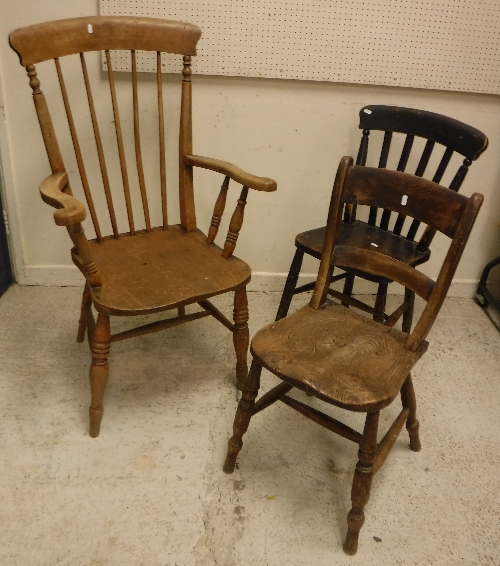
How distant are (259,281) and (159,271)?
93 centimetres

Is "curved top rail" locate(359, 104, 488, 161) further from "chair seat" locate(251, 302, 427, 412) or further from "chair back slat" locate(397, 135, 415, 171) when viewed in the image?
"chair seat" locate(251, 302, 427, 412)

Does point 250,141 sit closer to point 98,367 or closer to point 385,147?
point 385,147

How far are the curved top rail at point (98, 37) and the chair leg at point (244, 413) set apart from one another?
107 cm

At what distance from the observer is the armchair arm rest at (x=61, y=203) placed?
3.95ft

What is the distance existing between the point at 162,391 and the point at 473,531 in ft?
3.45

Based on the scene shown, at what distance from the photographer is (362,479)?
1.25 metres

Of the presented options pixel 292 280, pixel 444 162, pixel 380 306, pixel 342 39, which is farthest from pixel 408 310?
pixel 342 39

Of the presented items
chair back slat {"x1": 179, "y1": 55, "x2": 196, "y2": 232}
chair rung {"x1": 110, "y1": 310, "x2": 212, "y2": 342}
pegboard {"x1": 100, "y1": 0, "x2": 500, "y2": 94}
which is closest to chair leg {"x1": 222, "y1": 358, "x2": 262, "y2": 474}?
chair rung {"x1": 110, "y1": 310, "x2": 212, "y2": 342}

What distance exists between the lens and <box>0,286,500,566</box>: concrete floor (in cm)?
132

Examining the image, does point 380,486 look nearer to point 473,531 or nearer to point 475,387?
point 473,531

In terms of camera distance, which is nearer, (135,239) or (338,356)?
(338,356)

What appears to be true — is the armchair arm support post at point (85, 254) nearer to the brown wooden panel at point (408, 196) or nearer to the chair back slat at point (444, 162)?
the brown wooden panel at point (408, 196)

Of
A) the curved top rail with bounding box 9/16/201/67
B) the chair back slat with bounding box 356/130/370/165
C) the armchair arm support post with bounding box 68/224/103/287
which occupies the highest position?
the curved top rail with bounding box 9/16/201/67

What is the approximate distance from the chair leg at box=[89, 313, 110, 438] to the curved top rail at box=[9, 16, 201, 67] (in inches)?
31.0
